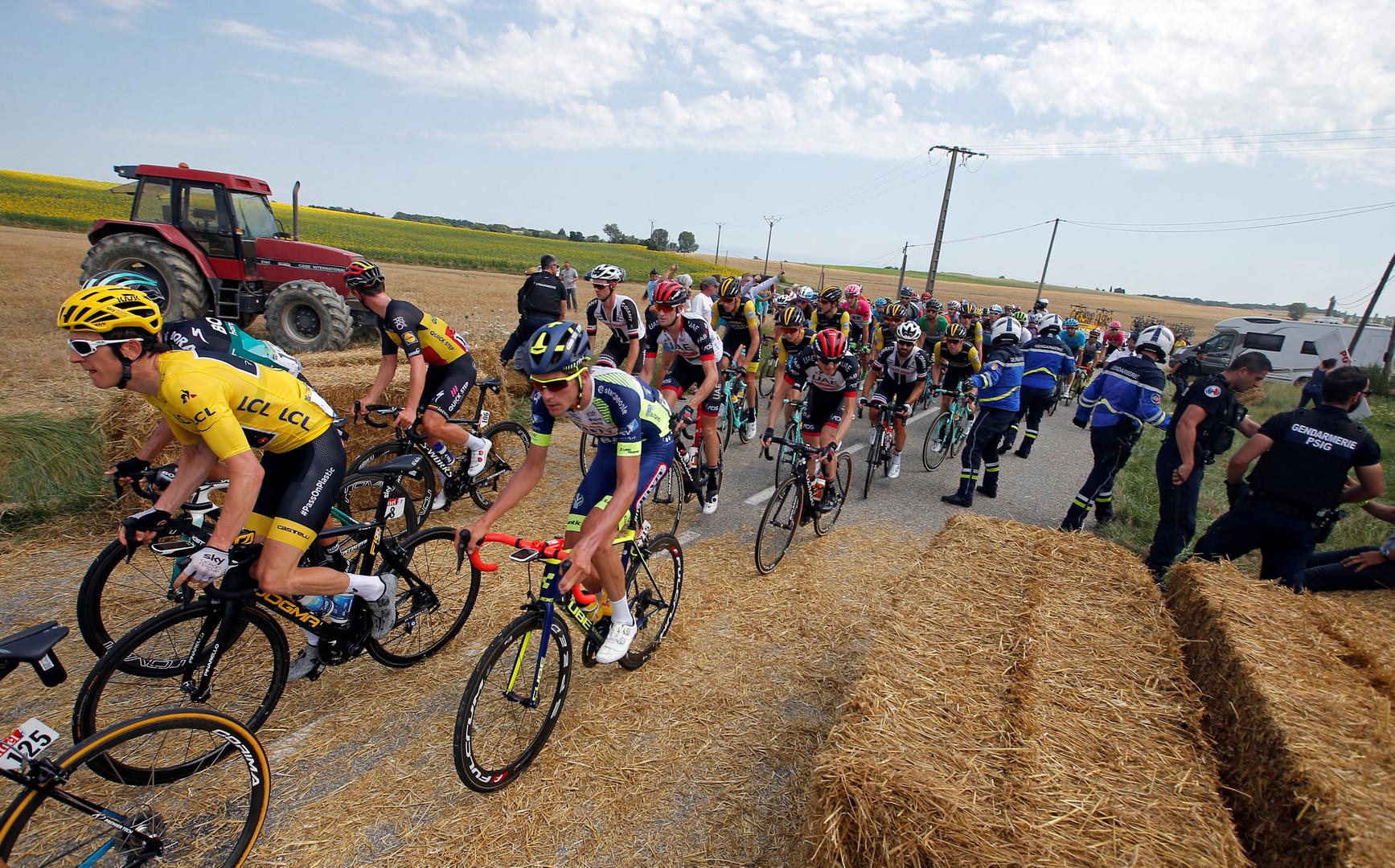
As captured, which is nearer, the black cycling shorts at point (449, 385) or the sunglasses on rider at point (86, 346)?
the sunglasses on rider at point (86, 346)

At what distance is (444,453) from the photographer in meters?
5.98

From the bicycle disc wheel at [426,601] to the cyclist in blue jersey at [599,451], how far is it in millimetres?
967

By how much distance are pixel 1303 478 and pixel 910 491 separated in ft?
14.5

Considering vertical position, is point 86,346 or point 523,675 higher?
point 86,346

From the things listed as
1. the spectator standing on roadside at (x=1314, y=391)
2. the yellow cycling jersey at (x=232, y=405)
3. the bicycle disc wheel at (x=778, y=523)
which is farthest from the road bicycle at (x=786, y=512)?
the spectator standing on roadside at (x=1314, y=391)

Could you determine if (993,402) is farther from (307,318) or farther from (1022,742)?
(307,318)

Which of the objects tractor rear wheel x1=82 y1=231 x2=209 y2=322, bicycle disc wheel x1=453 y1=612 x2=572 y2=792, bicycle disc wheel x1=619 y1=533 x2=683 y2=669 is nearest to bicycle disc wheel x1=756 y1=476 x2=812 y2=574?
bicycle disc wheel x1=619 y1=533 x2=683 y2=669

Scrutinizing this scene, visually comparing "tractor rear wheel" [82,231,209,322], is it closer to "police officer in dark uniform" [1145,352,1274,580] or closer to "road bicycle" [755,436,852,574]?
"road bicycle" [755,436,852,574]

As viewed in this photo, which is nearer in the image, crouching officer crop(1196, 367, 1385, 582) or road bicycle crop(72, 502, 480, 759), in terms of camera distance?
road bicycle crop(72, 502, 480, 759)

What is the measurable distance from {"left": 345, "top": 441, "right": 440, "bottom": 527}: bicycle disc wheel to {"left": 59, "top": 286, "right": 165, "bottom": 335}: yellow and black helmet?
263cm

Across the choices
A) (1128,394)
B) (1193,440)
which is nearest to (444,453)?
(1193,440)

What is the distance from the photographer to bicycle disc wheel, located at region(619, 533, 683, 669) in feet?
13.2

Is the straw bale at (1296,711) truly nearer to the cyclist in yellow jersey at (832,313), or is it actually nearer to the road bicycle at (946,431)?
A: the road bicycle at (946,431)

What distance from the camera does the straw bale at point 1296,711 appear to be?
2018mm
